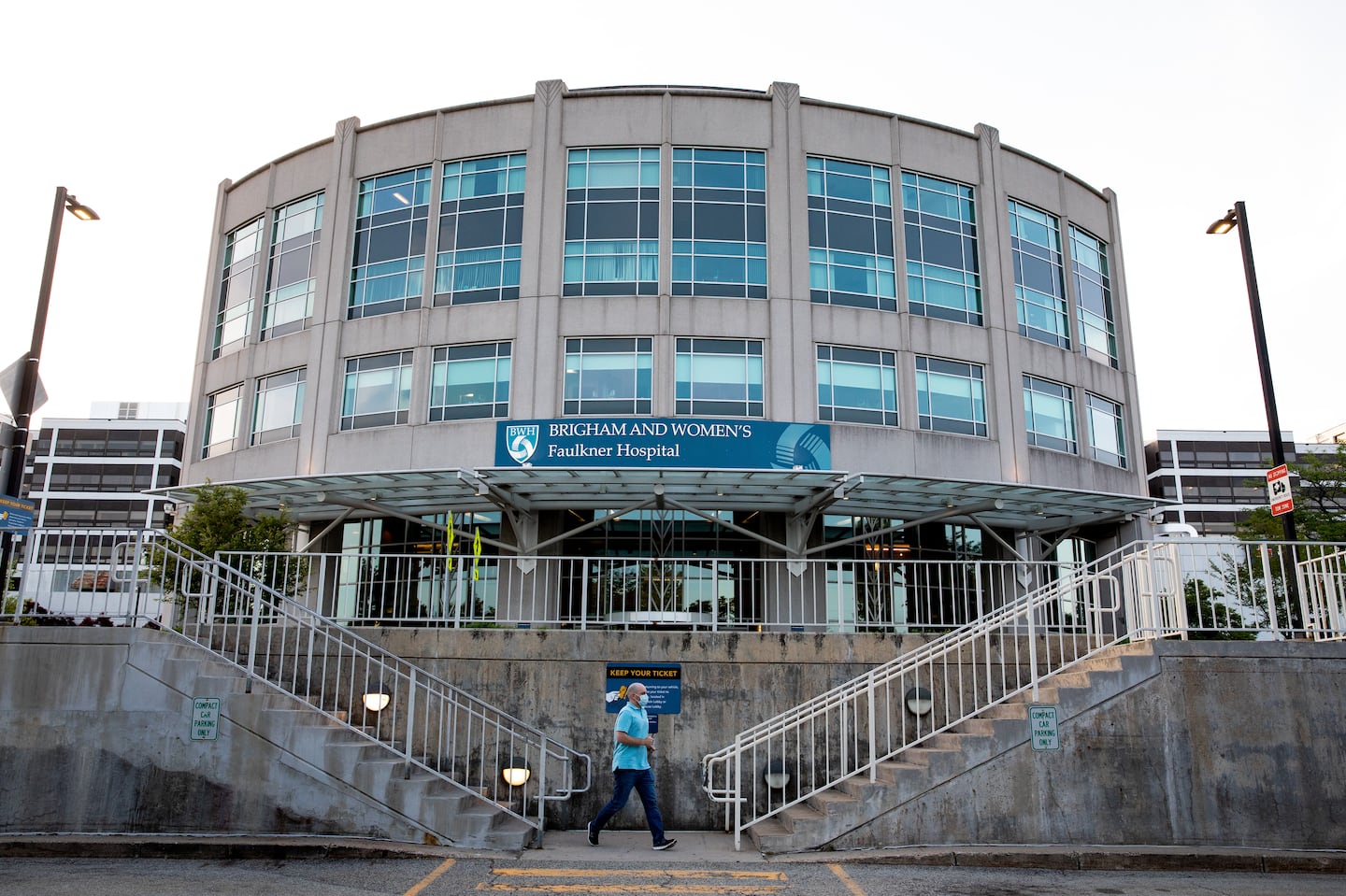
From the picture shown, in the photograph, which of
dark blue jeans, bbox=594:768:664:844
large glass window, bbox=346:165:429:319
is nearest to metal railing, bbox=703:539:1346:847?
dark blue jeans, bbox=594:768:664:844

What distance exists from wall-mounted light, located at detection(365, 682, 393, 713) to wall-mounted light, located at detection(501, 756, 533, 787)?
159 cm

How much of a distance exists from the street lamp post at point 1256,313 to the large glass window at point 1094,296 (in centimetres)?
912

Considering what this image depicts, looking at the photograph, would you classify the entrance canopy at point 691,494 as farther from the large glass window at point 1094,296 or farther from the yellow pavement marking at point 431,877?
the yellow pavement marking at point 431,877

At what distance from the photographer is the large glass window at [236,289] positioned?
2464cm

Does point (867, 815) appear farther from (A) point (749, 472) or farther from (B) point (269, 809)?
(A) point (749, 472)

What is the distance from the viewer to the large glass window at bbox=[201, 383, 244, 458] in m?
23.8

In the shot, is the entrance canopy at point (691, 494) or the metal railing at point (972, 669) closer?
the metal railing at point (972, 669)

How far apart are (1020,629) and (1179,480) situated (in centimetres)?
7290

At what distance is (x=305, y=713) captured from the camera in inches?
396

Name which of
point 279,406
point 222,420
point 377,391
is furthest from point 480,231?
point 222,420

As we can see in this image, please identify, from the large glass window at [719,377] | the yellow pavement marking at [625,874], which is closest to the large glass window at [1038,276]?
the large glass window at [719,377]

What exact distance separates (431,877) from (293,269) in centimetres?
1897

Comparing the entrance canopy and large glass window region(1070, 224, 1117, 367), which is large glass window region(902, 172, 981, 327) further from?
the entrance canopy

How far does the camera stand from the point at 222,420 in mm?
24250
